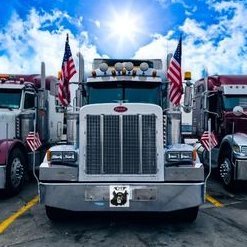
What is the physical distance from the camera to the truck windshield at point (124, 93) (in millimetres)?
7520

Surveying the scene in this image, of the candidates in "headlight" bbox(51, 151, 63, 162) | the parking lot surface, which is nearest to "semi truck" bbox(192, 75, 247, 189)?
the parking lot surface

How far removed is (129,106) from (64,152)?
47.9 inches

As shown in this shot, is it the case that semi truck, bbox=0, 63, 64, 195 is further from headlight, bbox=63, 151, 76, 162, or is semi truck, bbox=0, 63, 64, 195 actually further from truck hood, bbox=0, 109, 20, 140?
headlight, bbox=63, 151, 76, 162

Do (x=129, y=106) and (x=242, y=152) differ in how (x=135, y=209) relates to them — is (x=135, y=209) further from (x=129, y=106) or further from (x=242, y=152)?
(x=242, y=152)

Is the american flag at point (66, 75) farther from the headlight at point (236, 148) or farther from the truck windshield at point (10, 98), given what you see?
the headlight at point (236, 148)

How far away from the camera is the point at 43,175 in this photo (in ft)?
20.1

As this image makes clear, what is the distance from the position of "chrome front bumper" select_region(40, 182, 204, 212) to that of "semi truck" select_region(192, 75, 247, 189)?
365 centimetres

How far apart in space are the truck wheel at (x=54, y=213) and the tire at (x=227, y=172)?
447 centimetres

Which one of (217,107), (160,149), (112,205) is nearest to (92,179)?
(112,205)

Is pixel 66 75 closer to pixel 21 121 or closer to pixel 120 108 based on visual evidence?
pixel 21 121

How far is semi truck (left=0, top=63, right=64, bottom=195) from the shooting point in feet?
29.6

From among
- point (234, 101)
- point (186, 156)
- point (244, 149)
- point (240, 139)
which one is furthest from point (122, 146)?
point (234, 101)

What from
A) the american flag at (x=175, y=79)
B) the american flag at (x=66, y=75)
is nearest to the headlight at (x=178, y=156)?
the american flag at (x=175, y=79)

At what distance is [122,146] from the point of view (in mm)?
6051
